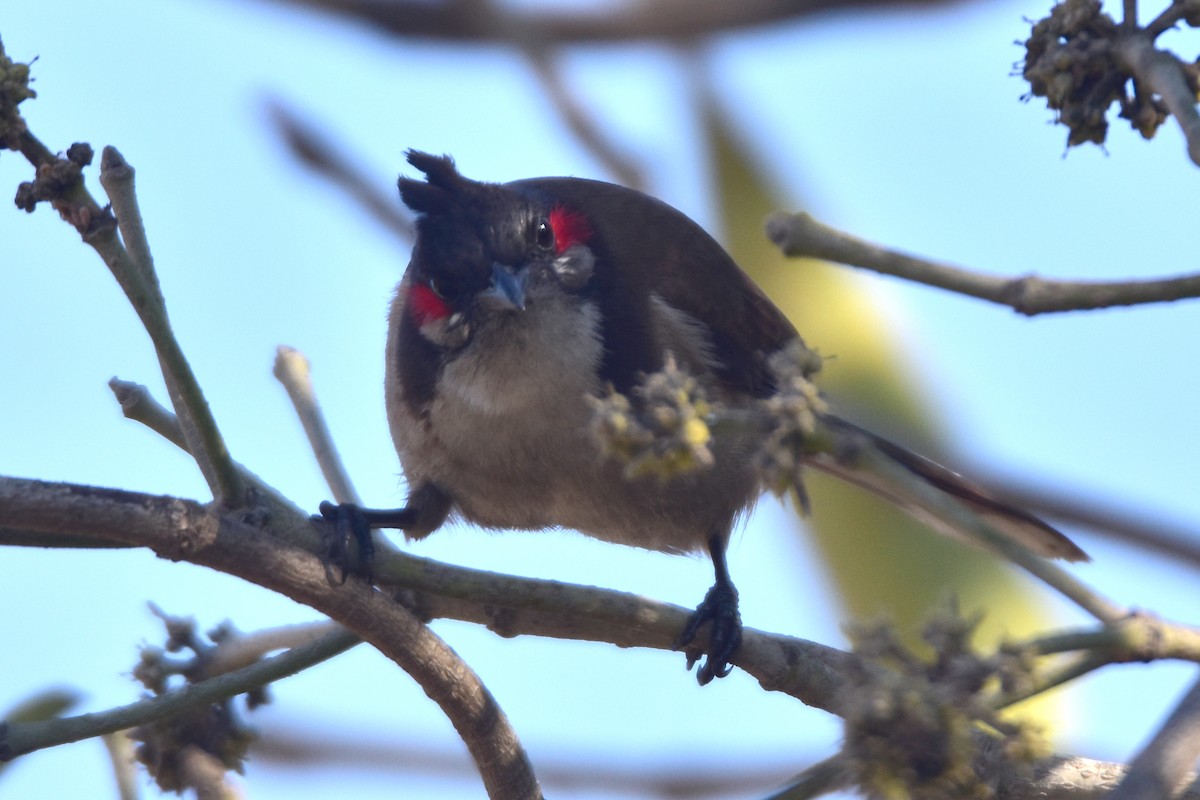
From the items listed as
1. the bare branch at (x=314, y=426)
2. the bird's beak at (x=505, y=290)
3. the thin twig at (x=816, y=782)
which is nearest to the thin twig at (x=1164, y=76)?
the thin twig at (x=816, y=782)

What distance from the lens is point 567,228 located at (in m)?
4.20

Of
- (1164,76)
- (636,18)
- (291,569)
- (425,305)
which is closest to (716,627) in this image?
(425,305)

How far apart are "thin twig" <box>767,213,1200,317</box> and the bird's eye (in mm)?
2408

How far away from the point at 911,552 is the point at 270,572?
2922 mm

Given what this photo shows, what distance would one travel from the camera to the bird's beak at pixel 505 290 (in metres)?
3.82

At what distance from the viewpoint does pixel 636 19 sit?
23.1 feet

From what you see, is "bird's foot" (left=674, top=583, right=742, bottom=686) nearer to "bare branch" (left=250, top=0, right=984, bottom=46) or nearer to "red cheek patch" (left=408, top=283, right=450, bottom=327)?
"red cheek patch" (left=408, top=283, right=450, bottom=327)

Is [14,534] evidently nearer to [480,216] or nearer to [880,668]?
[880,668]

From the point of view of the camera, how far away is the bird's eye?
409 centimetres

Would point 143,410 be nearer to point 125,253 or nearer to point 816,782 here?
point 125,253

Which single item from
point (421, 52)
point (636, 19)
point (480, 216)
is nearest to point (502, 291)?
point (480, 216)

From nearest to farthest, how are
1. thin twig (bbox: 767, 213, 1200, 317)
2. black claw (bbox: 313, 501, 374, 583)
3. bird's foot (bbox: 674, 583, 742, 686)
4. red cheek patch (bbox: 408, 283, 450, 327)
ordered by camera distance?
thin twig (bbox: 767, 213, 1200, 317), black claw (bbox: 313, 501, 374, 583), bird's foot (bbox: 674, 583, 742, 686), red cheek patch (bbox: 408, 283, 450, 327)

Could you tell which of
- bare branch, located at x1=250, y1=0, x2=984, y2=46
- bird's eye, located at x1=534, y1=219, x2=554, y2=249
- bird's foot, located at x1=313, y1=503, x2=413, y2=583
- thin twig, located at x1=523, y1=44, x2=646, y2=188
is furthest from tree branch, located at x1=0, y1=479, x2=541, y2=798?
bare branch, located at x1=250, y1=0, x2=984, y2=46

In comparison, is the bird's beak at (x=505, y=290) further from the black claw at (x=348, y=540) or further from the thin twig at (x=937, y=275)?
the thin twig at (x=937, y=275)
